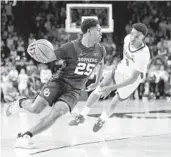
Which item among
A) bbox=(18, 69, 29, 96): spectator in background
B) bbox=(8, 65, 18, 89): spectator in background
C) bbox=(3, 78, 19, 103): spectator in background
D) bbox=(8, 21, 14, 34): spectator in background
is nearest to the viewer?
bbox=(3, 78, 19, 103): spectator in background

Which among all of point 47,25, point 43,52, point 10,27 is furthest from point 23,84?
point 43,52

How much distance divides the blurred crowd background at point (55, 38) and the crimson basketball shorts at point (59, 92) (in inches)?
301

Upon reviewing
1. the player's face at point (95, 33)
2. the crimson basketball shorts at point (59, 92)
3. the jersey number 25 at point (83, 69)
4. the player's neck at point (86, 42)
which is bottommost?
the crimson basketball shorts at point (59, 92)

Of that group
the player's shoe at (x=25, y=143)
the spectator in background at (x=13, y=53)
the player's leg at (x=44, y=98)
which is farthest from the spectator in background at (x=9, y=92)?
the player's shoe at (x=25, y=143)

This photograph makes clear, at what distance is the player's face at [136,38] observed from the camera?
23.8 ft

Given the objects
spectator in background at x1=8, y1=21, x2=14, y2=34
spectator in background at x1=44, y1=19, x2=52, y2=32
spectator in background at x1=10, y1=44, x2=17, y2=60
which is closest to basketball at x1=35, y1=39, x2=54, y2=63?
spectator in background at x1=10, y1=44, x2=17, y2=60

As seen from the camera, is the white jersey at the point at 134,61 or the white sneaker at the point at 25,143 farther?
the white jersey at the point at 134,61

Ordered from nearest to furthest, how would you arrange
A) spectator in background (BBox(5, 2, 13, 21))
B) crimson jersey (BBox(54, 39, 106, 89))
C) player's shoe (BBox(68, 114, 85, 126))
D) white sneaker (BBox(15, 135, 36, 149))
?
1. white sneaker (BBox(15, 135, 36, 149))
2. crimson jersey (BBox(54, 39, 106, 89))
3. player's shoe (BBox(68, 114, 85, 126))
4. spectator in background (BBox(5, 2, 13, 21))

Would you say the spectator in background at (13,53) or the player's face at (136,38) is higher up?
the player's face at (136,38)

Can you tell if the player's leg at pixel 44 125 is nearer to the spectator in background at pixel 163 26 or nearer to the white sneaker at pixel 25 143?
the white sneaker at pixel 25 143

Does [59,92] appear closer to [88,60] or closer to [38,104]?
[38,104]

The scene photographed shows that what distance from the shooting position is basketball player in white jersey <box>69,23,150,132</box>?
7215mm

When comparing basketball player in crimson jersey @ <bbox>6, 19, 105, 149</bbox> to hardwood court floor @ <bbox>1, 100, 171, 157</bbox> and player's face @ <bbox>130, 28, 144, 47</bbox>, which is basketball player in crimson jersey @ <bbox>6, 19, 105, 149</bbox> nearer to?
hardwood court floor @ <bbox>1, 100, 171, 157</bbox>

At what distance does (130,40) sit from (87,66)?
4.07 feet
